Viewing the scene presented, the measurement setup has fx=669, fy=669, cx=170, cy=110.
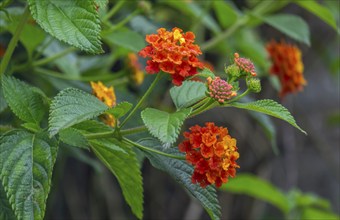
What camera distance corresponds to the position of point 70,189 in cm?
214

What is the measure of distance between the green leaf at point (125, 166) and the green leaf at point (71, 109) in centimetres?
8

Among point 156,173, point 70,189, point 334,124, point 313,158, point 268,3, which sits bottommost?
point 70,189

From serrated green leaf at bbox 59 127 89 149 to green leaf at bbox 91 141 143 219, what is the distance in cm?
4

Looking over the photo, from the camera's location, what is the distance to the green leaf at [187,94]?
91 centimetres

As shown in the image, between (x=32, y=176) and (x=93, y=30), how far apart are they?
200mm

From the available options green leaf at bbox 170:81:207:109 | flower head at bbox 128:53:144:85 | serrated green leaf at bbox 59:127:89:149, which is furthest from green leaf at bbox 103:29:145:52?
→ serrated green leaf at bbox 59:127:89:149

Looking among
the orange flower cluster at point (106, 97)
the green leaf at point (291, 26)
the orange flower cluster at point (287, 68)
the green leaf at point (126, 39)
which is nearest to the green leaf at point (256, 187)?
the orange flower cluster at point (287, 68)

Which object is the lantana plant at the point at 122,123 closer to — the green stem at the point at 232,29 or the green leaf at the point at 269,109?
the green leaf at the point at 269,109

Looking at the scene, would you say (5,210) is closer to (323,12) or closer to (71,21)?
(71,21)

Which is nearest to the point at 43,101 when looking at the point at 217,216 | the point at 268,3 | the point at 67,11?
the point at 67,11

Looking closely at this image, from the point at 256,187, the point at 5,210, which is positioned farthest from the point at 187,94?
the point at 256,187

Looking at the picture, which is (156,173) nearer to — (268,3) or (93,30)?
(268,3)

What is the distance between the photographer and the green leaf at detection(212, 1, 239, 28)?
1.64 metres

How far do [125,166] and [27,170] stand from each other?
176 mm
